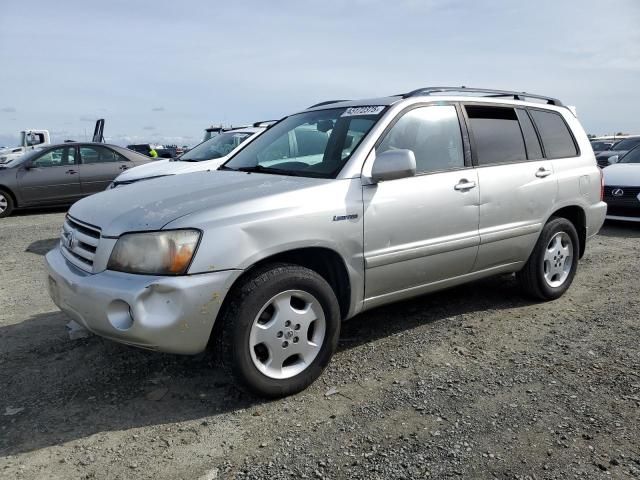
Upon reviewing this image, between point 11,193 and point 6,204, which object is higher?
point 11,193

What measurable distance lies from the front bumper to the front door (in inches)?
41.5

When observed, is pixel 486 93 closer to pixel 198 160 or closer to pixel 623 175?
pixel 198 160

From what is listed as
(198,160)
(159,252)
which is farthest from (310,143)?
(198,160)

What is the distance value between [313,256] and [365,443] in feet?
3.78

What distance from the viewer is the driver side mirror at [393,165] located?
333 centimetres

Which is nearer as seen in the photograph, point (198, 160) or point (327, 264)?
point (327, 264)

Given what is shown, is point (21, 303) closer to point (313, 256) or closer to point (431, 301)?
point (313, 256)

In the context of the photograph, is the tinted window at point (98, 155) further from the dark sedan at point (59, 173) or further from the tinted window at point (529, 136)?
the tinted window at point (529, 136)

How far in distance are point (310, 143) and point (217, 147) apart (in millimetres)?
4753

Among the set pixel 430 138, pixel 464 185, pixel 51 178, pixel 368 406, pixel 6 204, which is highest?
pixel 430 138

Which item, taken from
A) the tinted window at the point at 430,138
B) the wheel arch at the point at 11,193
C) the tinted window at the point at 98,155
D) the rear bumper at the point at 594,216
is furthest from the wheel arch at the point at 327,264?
the wheel arch at the point at 11,193

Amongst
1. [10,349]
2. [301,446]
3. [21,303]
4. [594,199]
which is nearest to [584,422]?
[301,446]

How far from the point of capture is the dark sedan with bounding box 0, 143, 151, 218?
1062cm

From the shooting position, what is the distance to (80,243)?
3.19m
